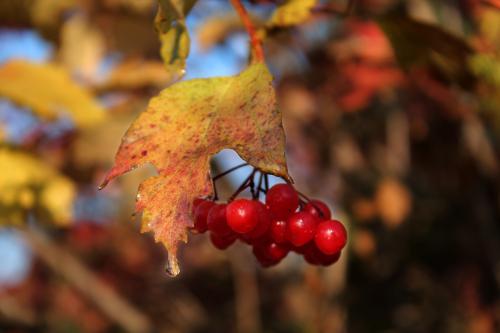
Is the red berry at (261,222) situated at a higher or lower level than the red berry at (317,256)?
higher

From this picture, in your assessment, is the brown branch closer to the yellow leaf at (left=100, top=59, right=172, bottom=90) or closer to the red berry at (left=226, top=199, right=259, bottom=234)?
the yellow leaf at (left=100, top=59, right=172, bottom=90)

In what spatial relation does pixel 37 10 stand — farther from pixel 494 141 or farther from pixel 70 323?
pixel 70 323

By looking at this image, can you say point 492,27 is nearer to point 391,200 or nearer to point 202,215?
point 391,200

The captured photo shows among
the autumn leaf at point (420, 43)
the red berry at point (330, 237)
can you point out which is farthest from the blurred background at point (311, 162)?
the red berry at point (330, 237)

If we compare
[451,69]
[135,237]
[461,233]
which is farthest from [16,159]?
[135,237]

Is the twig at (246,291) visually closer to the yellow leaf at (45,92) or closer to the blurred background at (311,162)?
the blurred background at (311,162)
